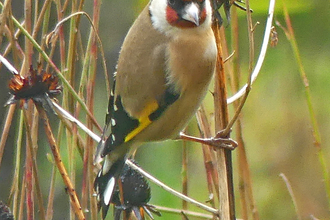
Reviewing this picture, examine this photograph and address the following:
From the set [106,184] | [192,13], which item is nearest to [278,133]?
[192,13]

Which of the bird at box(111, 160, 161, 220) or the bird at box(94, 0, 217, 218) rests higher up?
the bird at box(94, 0, 217, 218)

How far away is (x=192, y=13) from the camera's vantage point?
1770 millimetres

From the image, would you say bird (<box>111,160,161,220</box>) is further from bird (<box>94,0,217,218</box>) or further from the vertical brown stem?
bird (<box>94,0,217,218</box>)

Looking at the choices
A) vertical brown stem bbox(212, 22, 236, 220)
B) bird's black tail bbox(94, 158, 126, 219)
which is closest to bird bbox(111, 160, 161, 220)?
bird's black tail bbox(94, 158, 126, 219)

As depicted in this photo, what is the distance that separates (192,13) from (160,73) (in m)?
0.22

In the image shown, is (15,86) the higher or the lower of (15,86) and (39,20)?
the lower

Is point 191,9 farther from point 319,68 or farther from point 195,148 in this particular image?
point 195,148

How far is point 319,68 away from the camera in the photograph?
3.90 metres

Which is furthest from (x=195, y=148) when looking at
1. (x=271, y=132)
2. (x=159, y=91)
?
(x=159, y=91)

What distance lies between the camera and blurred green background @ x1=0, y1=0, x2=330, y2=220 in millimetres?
→ 3924

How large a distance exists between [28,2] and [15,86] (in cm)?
28

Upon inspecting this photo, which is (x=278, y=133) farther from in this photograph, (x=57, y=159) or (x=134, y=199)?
(x=57, y=159)

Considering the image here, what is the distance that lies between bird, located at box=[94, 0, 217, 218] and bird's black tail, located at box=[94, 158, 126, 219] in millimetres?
75

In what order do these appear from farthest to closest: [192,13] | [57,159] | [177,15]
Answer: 1. [177,15]
2. [192,13]
3. [57,159]
